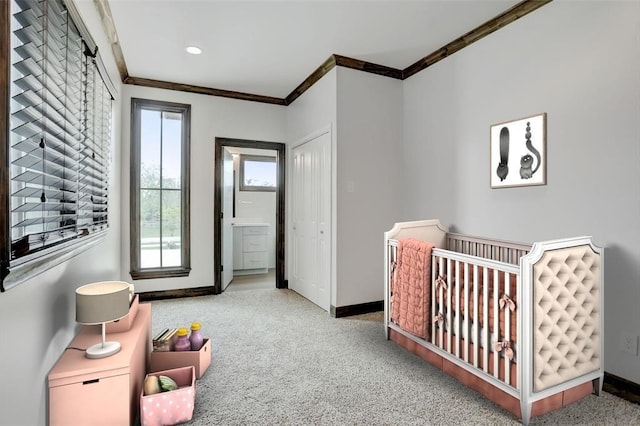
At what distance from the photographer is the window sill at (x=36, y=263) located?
1.05 m

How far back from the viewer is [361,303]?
3314 mm

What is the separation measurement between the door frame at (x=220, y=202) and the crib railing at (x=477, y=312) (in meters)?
2.50

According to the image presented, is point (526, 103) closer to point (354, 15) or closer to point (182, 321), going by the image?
point (354, 15)

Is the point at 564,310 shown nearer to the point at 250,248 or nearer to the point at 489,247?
the point at 489,247

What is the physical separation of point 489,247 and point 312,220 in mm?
1831

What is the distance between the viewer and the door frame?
4.07 metres

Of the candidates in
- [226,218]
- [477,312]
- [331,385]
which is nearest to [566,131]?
[477,312]

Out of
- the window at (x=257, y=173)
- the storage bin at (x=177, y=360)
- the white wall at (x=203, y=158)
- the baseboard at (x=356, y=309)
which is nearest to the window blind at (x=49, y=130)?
the storage bin at (x=177, y=360)

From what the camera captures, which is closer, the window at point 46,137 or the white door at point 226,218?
the window at point 46,137

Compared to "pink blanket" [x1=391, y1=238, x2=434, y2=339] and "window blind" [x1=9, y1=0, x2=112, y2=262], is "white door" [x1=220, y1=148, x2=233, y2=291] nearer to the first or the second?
"window blind" [x1=9, y1=0, x2=112, y2=262]

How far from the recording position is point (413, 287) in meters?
2.28

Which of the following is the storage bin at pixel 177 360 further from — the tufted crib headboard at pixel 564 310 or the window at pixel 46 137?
the tufted crib headboard at pixel 564 310

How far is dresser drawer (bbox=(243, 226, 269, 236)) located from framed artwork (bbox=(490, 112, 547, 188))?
3.67 meters

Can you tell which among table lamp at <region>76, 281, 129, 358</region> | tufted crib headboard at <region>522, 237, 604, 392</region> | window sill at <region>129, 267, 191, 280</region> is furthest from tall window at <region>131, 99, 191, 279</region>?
tufted crib headboard at <region>522, 237, 604, 392</region>
